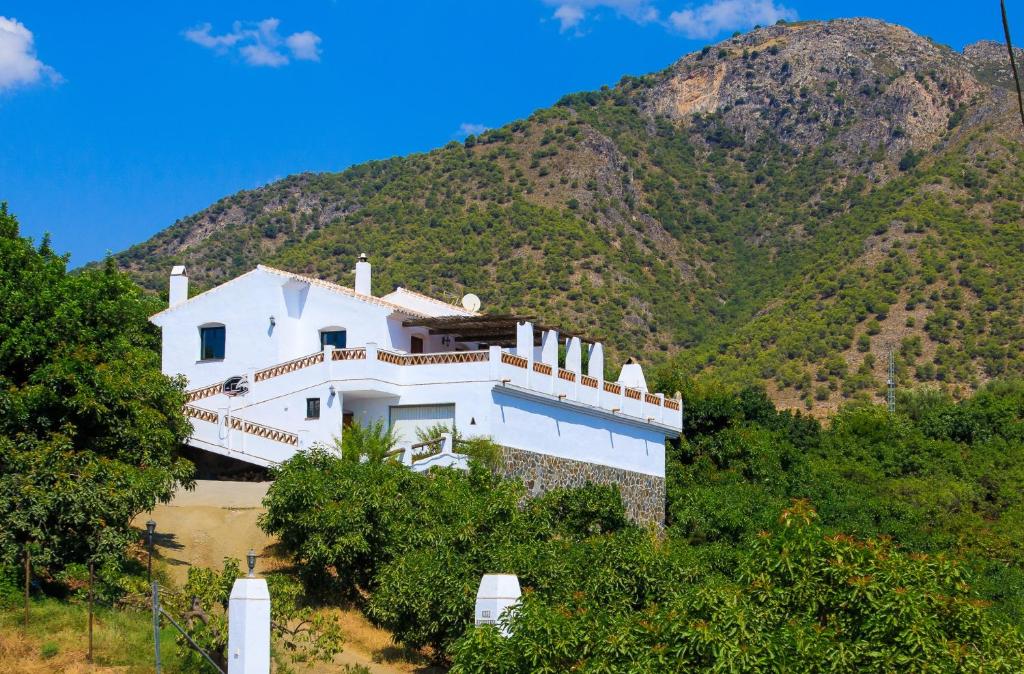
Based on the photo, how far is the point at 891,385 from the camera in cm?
8412

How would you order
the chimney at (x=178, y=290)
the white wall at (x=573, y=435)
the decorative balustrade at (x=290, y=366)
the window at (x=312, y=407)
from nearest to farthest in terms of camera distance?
the white wall at (x=573, y=435)
the window at (x=312, y=407)
the decorative balustrade at (x=290, y=366)
the chimney at (x=178, y=290)

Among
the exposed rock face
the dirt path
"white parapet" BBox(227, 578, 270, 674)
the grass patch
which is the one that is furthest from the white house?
the exposed rock face

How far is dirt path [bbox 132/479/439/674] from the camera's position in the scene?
3045 cm

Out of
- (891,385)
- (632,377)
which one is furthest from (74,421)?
(891,385)

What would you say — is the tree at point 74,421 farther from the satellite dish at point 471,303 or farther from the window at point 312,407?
the satellite dish at point 471,303

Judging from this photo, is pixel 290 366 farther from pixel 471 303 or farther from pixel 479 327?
pixel 471 303

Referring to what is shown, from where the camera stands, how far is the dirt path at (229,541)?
30.5 metres

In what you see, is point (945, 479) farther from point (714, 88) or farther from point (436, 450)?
point (714, 88)

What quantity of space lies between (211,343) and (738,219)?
89449 mm

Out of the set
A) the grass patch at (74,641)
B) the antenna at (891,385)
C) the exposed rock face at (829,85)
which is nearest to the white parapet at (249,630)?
the grass patch at (74,641)

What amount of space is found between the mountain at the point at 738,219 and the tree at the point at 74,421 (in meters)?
57.3

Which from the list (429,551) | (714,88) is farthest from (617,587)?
(714,88)

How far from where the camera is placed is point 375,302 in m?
44.2

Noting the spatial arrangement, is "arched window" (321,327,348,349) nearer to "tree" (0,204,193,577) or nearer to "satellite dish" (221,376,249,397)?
"satellite dish" (221,376,249,397)
